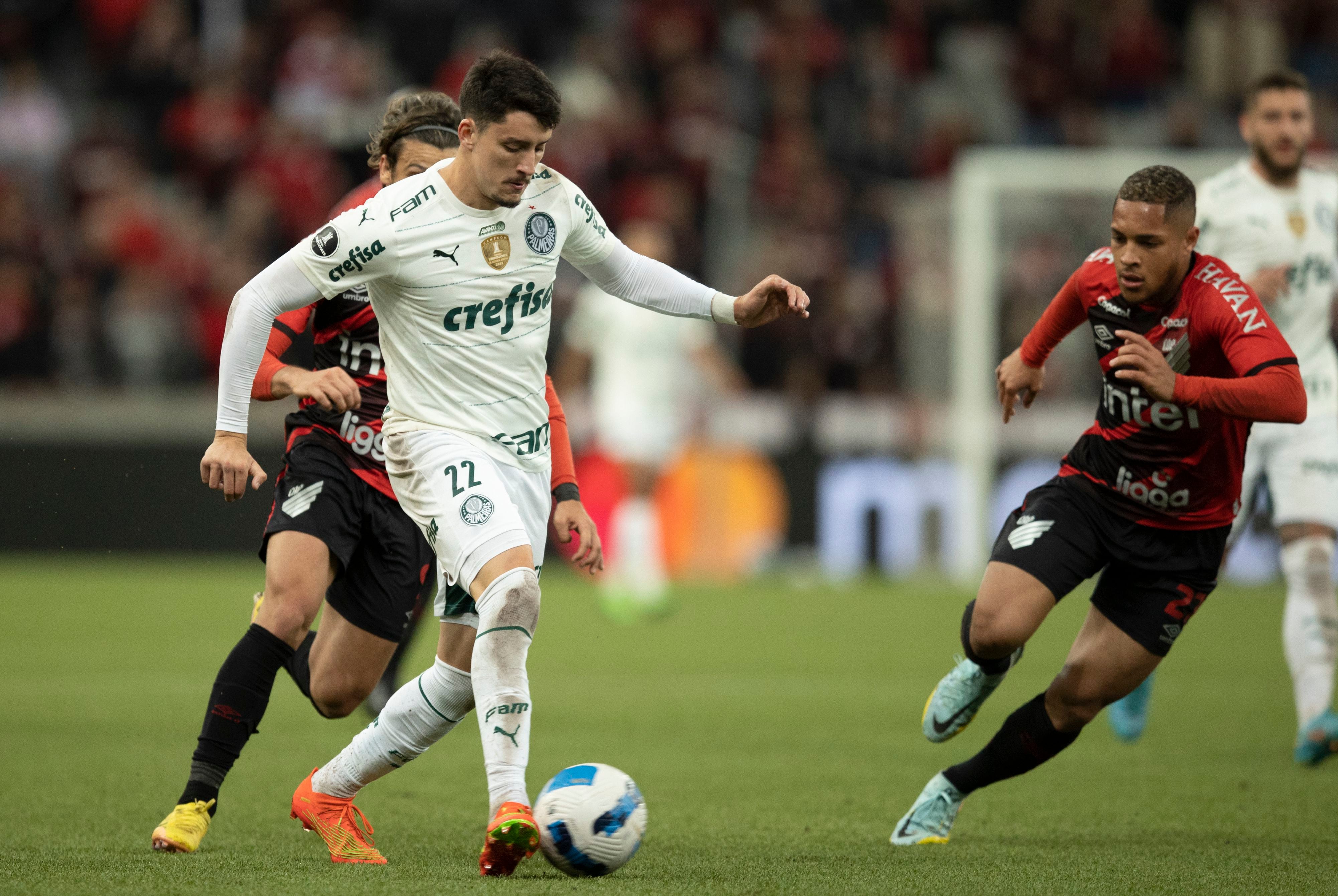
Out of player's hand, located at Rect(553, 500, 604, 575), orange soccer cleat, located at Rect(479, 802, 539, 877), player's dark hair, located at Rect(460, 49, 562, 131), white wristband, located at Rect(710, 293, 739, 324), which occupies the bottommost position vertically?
orange soccer cleat, located at Rect(479, 802, 539, 877)

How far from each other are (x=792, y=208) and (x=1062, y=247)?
3.62 m

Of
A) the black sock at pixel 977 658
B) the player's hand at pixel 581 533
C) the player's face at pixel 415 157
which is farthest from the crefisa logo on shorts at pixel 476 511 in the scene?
the black sock at pixel 977 658

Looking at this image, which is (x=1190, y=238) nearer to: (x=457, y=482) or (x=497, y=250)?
(x=497, y=250)

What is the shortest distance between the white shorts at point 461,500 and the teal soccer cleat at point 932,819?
1.41m

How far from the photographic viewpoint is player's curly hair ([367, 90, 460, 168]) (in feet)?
16.9

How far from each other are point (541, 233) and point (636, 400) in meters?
8.00

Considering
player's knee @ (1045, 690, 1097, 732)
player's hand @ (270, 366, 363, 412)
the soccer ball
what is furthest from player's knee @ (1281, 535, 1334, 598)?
player's hand @ (270, 366, 363, 412)

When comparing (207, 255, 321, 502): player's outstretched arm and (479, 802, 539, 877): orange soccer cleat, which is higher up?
(207, 255, 321, 502): player's outstretched arm

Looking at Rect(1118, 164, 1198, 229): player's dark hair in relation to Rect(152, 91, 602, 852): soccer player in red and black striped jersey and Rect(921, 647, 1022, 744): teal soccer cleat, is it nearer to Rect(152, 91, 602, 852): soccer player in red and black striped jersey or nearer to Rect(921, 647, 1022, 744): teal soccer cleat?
Rect(921, 647, 1022, 744): teal soccer cleat

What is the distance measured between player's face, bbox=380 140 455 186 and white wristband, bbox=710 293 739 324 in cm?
98

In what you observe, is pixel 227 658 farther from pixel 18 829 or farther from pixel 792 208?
pixel 792 208

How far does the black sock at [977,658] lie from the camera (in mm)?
4863

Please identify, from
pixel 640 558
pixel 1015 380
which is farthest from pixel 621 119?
pixel 1015 380

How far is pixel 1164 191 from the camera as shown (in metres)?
4.61
